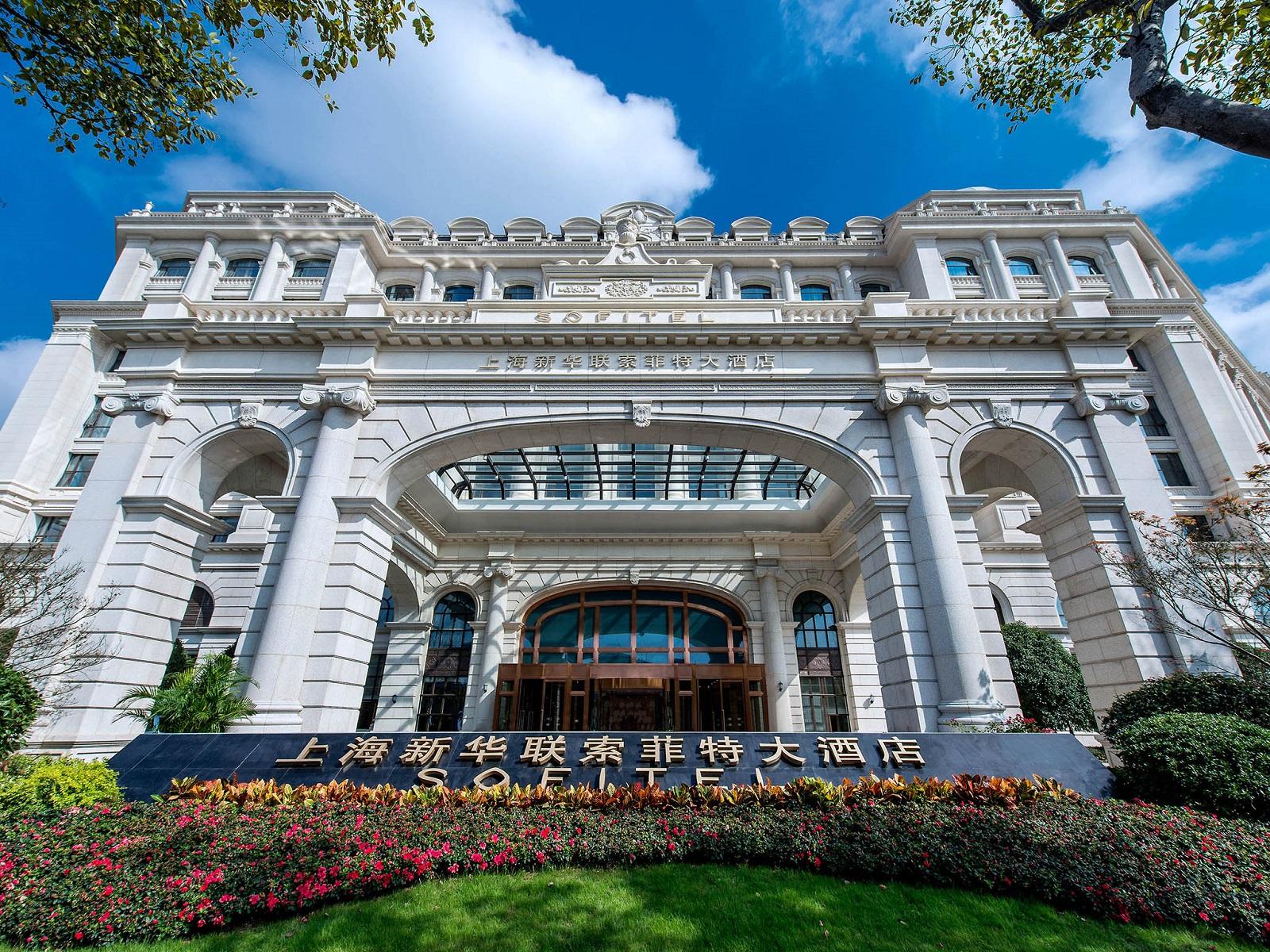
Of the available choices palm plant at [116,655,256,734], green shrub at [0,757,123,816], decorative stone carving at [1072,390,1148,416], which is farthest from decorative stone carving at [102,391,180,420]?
decorative stone carving at [1072,390,1148,416]

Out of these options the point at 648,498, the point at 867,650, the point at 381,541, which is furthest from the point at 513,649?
the point at 867,650

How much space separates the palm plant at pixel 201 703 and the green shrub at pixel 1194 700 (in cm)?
1379

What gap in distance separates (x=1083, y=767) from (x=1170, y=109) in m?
8.52

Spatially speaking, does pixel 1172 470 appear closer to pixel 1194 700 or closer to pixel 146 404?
pixel 1194 700

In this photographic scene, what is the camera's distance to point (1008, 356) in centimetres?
1319

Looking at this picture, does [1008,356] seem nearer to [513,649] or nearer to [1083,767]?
[1083,767]

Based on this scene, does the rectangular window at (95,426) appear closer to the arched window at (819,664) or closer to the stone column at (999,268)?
the arched window at (819,664)

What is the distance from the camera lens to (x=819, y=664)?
63.6ft

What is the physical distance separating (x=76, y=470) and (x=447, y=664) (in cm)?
1655

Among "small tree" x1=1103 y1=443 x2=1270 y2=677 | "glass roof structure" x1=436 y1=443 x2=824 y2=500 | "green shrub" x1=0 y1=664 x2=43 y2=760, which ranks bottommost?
"green shrub" x1=0 y1=664 x2=43 y2=760

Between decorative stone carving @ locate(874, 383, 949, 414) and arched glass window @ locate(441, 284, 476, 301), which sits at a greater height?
arched glass window @ locate(441, 284, 476, 301)

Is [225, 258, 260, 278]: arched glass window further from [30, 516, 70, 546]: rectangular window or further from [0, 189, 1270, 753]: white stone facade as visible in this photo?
[0, 189, 1270, 753]: white stone facade

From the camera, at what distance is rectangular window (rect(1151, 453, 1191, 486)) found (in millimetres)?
21750

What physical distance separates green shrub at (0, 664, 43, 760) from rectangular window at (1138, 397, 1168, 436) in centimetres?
3268
